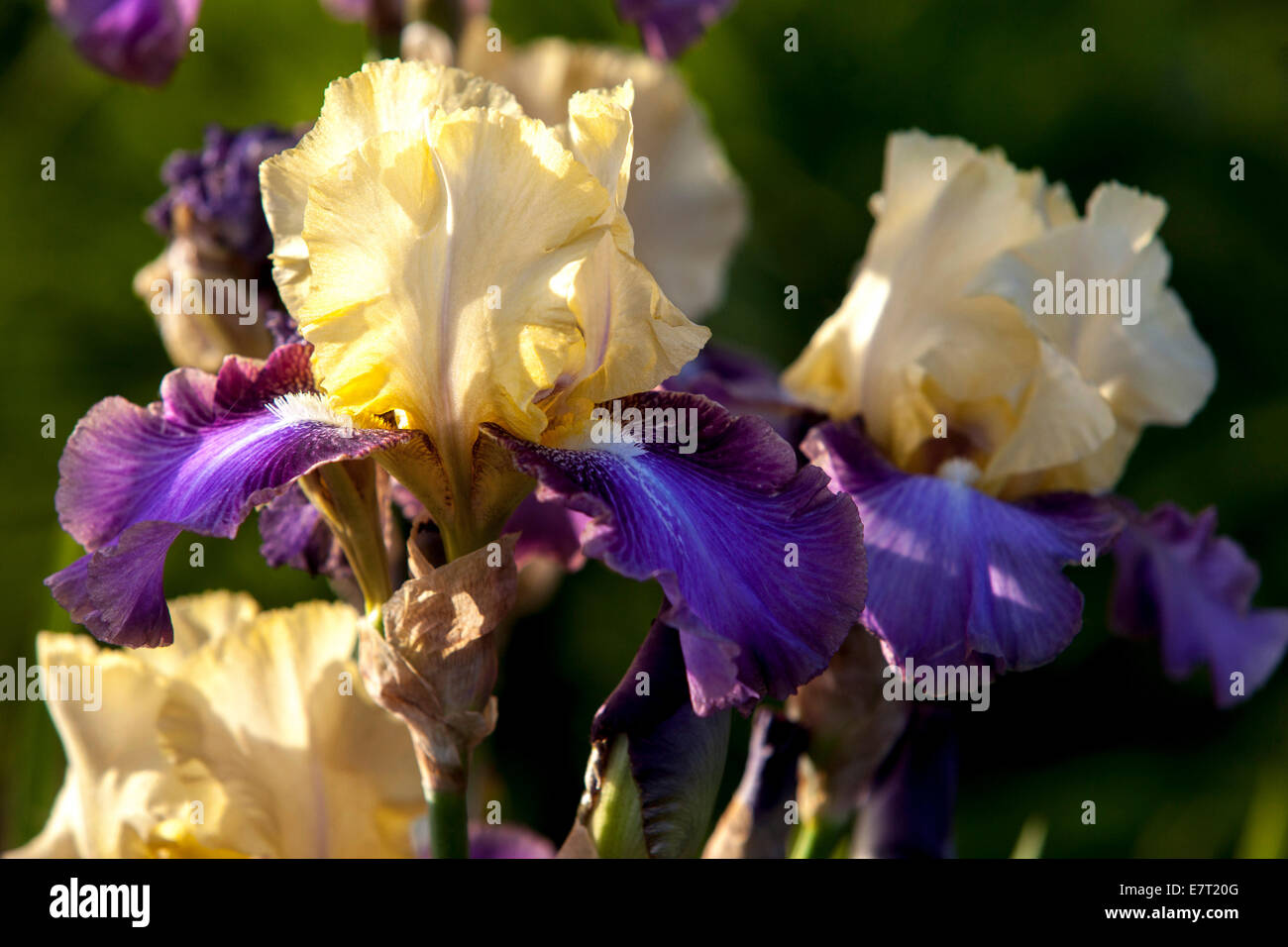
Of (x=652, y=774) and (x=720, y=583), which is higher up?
(x=720, y=583)

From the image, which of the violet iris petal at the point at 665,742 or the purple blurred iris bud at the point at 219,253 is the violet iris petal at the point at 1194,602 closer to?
the violet iris petal at the point at 665,742

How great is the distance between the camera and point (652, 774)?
0.77 m

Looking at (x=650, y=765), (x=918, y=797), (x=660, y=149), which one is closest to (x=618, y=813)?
(x=650, y=765)

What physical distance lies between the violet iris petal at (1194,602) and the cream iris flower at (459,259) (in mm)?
547

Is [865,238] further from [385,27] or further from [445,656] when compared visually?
[445,656]

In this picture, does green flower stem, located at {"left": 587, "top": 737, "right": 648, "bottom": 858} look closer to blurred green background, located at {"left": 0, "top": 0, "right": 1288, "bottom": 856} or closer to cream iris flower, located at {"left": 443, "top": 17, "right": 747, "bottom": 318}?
cream iris flower, located at {"left": 443, "top": 17, "right": 747, "bottom": 318}

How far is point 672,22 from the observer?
1.26m

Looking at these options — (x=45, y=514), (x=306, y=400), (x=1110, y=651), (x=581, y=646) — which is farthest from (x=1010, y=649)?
(x=45, y=514)

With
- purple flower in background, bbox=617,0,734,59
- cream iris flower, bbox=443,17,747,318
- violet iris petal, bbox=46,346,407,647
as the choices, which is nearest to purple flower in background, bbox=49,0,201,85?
cream iris flower, bbox=443,17,747,318

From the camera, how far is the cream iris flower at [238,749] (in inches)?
36.8

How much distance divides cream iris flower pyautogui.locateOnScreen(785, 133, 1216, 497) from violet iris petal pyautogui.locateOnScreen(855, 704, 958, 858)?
0.25m

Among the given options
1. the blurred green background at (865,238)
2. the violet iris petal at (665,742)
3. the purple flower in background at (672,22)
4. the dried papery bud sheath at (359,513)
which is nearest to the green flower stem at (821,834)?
the violet iris petal at (665,742)
